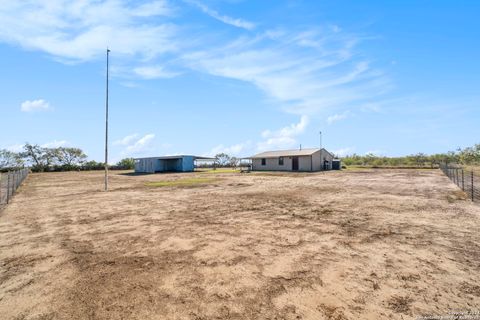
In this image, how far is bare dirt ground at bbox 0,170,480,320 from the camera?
4.06 meters

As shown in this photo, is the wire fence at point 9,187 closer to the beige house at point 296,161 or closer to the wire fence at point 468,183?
the wire fence at point 468,183

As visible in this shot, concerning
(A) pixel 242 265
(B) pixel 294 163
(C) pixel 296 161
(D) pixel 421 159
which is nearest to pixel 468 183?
(A) pixel 242 265

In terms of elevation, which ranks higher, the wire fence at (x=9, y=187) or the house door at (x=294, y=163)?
the house door at (x=294, y=163)

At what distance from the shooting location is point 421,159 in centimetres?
5712

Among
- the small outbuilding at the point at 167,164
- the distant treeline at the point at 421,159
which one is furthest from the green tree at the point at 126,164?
the distant treeline at the point at 421,159

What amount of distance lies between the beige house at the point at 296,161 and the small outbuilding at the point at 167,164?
9.87m

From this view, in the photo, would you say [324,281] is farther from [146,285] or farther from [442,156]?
[442,156]

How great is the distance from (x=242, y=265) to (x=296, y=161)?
131 ft

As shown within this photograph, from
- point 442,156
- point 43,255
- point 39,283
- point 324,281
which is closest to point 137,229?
point 43,255

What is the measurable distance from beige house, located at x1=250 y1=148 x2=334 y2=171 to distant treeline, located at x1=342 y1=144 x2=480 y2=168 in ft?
59.9

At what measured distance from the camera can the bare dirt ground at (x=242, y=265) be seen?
160 inches

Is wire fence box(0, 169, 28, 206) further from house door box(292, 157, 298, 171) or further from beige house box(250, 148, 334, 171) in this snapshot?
house door box(292, 157, 298, 171)

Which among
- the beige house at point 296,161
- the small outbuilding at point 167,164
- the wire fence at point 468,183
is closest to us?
the wire fence at point 468,183

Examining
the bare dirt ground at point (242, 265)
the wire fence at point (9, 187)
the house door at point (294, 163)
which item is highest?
the house door at point (294, 163)
